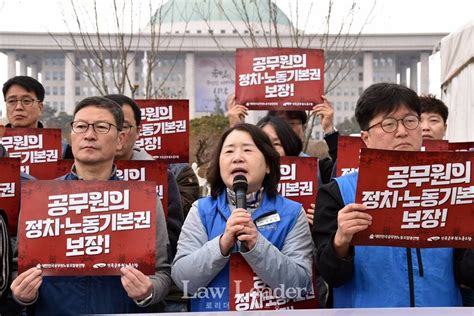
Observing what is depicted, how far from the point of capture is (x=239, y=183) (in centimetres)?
327

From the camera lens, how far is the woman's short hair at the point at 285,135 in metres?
4.71

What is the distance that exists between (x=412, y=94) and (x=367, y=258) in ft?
2.37

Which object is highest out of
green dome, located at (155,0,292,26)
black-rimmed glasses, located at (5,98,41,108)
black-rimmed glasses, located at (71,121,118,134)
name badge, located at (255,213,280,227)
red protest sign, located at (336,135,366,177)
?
green dome, located at (155,0,292,26)

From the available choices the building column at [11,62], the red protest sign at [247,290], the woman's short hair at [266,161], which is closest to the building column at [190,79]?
the building column at [11,62]

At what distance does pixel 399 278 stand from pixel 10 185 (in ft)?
6.54

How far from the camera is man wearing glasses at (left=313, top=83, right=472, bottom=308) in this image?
288 cm

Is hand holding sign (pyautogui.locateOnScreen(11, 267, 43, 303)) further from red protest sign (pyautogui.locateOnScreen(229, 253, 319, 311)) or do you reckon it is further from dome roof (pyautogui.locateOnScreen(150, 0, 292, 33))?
dome roof (pyautogui.locateOnScreen(150, 0, 292, 33))

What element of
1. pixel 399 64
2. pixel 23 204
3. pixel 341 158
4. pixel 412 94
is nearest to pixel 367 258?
pixel 412 94

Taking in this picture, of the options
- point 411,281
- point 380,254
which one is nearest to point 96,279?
point 380,254

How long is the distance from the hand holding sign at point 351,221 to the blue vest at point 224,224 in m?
0.55

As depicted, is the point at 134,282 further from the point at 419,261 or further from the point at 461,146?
the point at 461,146

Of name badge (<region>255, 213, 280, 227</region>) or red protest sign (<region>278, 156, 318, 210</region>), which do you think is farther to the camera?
red protest sign (<region>278, 156, 318, 210</region>)

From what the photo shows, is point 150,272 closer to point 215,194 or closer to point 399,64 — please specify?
point 215,194

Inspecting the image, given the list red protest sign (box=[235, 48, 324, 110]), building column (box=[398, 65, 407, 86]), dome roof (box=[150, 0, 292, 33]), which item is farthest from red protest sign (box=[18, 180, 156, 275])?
building column (box=[398, 65, 407, 86])
